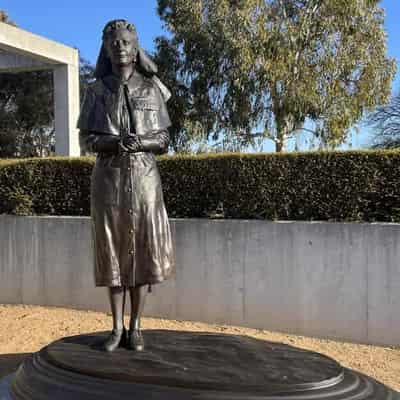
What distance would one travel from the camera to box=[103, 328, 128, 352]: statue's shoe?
389 centimetres

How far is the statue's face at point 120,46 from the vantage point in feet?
12.8

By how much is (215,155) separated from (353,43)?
11.1 metres

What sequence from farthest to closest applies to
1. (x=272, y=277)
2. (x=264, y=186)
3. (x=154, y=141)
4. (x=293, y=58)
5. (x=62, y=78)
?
1. (x=293, y=58)
2. (x=62, y=78)
3. (x=264, y=186)
4. (x=272, y=277)
5. (x=154, y=141)

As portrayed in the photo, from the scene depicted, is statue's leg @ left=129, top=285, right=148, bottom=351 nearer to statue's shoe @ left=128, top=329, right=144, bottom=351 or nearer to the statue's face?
statue's shoe @ left=128, top=329, right=144, bottom=351

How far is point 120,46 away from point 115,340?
2207 mm

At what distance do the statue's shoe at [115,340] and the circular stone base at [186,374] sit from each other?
0.06 metres

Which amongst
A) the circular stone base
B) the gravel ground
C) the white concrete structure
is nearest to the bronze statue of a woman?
the circular stone base

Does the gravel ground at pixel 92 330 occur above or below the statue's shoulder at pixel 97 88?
below

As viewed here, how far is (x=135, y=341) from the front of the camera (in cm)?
396

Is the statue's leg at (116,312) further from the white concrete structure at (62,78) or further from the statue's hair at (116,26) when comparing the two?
the white concrete structure at (62,78)

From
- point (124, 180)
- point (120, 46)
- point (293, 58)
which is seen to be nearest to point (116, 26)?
point (120, 46)

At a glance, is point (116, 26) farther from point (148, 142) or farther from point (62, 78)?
point (62, 78)

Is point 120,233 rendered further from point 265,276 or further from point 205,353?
point 265,276

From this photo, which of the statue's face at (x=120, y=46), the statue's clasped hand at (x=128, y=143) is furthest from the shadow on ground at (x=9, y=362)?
the statue's face at (x=120, y=46)
